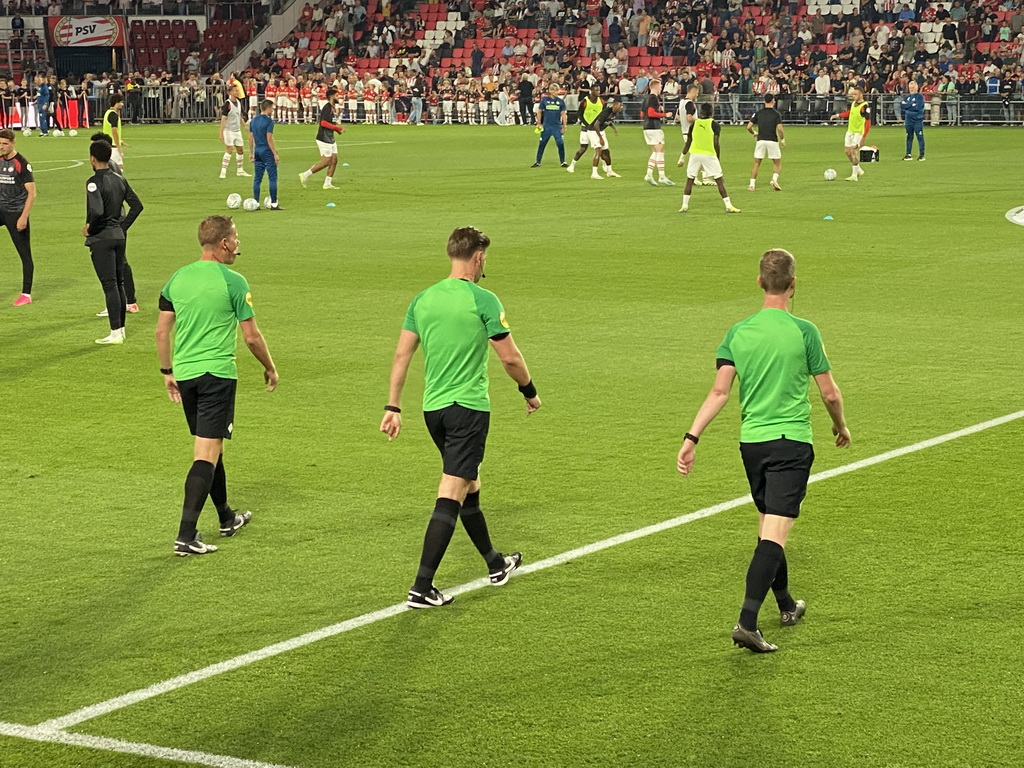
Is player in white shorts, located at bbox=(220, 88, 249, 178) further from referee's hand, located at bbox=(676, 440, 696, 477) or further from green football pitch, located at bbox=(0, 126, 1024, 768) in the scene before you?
referee's hand, located at bbox=(676, 440, 696, 477)

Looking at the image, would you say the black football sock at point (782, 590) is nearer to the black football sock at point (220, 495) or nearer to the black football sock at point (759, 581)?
the black football sock at point (759, 581)

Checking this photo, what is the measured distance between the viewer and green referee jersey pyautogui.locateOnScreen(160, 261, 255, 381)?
9.38 metres

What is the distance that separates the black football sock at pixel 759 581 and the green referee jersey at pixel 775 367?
21.1 inches

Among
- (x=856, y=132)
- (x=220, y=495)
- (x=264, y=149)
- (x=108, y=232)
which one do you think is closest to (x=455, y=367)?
(x=220, y=495)

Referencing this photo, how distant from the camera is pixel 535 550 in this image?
359 inches

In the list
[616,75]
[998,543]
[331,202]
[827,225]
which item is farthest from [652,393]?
[616,75]

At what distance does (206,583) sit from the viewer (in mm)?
8641

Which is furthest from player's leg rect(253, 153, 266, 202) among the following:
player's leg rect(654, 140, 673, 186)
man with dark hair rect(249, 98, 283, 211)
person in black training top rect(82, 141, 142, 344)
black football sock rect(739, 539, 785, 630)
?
black football sock rect(739, 539, 785, 630)

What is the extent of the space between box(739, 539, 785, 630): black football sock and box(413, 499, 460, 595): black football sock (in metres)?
1.64

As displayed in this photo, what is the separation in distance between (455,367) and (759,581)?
1957 millimetres

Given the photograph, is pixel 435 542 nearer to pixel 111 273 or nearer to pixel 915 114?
pixel 111 273

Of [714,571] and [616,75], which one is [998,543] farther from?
[616,75]

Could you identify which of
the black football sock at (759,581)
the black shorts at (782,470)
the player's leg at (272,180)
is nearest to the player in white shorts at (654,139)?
the player's leg at (272,180)

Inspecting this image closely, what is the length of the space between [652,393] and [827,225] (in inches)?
534
